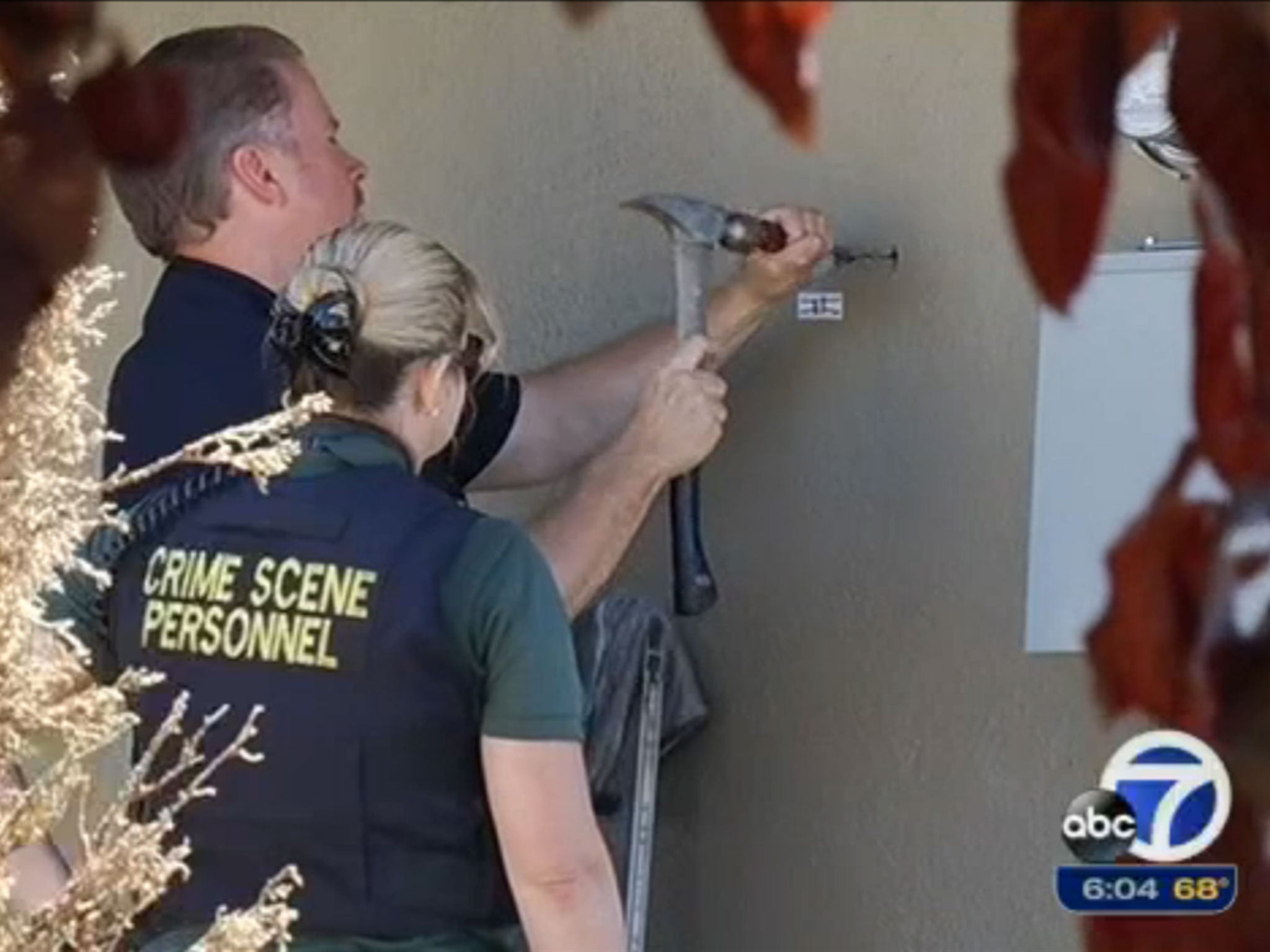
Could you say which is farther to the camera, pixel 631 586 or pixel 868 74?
pixel 631 586

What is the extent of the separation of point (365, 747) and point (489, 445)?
31.9 inches

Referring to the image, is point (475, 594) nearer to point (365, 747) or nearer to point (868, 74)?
point (365, 747)

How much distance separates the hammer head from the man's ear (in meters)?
0.40

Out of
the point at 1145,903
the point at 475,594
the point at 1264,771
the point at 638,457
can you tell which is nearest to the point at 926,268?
the point at 638,457

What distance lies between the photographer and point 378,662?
2611 mm

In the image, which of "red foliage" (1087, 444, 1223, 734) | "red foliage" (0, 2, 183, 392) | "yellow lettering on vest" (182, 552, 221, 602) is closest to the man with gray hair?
"yellow lettering on vest" (182, 552, 221, 602)

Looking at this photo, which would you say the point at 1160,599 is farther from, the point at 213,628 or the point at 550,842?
the point at 213,628

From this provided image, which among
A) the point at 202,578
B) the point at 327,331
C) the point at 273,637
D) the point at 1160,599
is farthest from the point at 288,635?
the point at 1160,599

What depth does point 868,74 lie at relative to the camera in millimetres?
3354

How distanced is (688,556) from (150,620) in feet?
2.64

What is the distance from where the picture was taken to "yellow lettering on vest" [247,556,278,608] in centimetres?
268

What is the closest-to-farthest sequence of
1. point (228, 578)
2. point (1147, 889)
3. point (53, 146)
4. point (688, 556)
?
point (53, 146), point (228, 578), point (1147, 889), point (688, 556)

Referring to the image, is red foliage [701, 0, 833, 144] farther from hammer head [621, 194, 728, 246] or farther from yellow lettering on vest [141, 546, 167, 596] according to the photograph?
hammer head [621, 194, 728, 246]

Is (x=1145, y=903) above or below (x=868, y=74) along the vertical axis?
below
